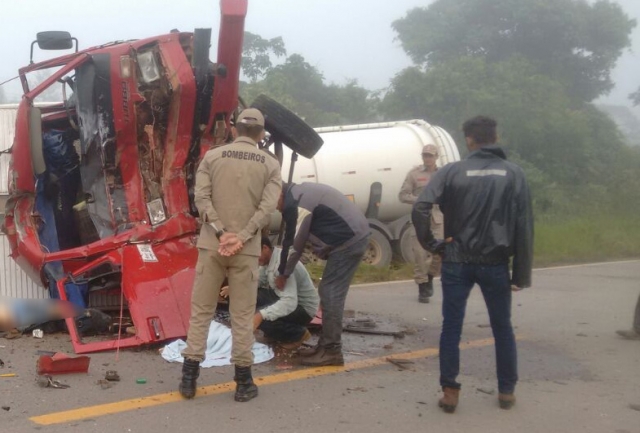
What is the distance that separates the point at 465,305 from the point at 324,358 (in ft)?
4.33

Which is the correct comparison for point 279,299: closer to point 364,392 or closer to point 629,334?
point 364,392

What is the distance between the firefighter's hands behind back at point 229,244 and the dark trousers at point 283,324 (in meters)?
1.31

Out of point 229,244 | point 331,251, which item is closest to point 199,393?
point 229,244

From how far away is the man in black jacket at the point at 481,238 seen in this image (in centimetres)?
471

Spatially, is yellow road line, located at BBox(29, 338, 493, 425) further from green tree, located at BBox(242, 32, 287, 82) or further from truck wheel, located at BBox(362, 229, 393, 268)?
green tree, located at BBox(242, 32, 287, 82)

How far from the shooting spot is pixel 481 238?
471 centimetres

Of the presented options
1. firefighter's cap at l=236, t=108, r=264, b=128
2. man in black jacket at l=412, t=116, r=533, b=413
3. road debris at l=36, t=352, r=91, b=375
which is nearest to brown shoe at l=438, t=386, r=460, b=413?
man in black jacket at l=412, t=116, r=533, b=413

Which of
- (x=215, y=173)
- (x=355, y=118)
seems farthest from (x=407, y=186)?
(x=355, y=118)

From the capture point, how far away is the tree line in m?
23.5

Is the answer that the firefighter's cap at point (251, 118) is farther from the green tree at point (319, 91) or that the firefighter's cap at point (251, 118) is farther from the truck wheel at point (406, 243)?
the green tree at point (319, 91)

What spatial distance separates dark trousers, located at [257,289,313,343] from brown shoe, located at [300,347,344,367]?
1.06ft

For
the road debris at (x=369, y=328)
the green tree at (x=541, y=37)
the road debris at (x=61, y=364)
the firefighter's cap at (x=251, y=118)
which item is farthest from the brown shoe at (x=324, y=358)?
the green tree at (x=541, y=37)

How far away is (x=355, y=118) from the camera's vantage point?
85.7 feet

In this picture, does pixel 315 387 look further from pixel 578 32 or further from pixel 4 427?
pixel 578 32
